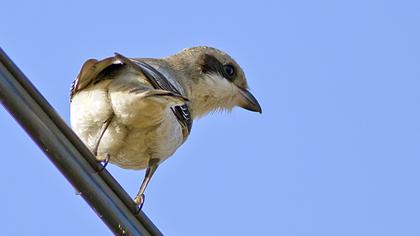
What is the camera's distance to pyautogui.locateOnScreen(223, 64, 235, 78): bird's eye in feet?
29.3

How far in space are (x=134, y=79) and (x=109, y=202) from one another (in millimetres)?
2510

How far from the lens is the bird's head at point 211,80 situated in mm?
8281

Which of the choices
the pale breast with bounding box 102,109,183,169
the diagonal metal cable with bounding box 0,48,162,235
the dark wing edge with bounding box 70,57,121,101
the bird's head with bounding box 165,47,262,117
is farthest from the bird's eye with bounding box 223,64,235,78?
the diagonal metal cable with bounding box 0,48,162,235

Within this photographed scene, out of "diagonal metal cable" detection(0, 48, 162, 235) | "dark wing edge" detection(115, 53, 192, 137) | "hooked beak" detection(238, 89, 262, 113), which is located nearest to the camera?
"diagonal metal cable" detection(0, 48, 162, 235)

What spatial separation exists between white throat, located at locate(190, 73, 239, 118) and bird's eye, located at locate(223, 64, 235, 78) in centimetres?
12

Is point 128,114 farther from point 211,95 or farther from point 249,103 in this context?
point 249,103

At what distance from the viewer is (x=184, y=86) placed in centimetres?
805

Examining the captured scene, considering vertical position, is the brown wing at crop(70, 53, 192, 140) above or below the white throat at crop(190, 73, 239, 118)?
above

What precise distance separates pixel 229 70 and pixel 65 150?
18.5 ft

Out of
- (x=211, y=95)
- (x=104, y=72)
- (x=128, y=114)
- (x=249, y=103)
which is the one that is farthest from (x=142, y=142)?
(x=249, y=103)

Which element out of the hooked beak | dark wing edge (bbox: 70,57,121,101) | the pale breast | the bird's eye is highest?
dark wing edge (bbox: 70,57,121,101)

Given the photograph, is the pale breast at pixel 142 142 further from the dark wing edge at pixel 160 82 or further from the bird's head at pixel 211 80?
the bird's head at pixel 211 80

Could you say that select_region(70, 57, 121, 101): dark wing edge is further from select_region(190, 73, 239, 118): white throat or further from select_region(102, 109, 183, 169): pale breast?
select_region(190, 73, 239, 118): white throat

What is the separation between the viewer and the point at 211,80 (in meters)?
8.43
